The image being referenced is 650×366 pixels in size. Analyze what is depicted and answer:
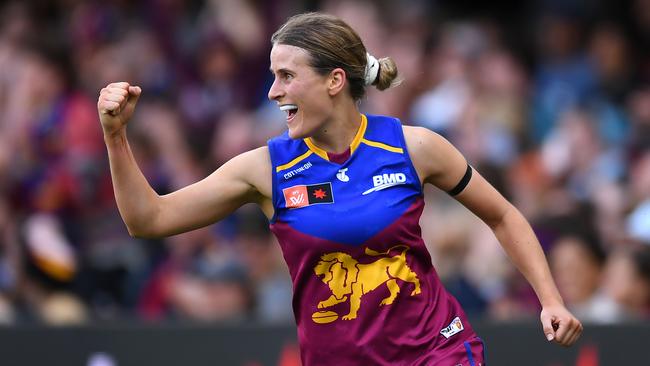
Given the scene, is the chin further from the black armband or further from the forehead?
the black armband

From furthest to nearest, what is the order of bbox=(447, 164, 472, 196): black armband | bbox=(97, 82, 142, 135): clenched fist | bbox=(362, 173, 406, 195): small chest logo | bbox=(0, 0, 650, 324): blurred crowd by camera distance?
bbox=(0, 0, 650, 324): blurred crowd
bbox=(447, 164, 472, 196): black armband
bbox=(362, 173, 406, 195): small chest logo
bbox=(97, 82, 142, 135): clenched fist

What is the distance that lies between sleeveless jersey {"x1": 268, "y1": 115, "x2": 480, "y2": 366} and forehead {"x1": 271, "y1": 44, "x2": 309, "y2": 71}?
12.7 inches

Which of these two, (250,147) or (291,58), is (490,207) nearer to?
(291,58)

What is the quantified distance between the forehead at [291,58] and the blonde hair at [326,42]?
0.02 m

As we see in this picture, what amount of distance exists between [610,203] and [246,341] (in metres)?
2.70

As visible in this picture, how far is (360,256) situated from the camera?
4875 mm

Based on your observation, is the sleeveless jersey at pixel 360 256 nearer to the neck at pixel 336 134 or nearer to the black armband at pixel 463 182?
the neck at pixel 336 134

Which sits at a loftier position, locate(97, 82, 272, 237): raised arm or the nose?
the nose

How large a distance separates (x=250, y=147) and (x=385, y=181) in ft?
17.0

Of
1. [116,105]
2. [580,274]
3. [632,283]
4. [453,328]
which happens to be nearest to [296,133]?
[116,105]

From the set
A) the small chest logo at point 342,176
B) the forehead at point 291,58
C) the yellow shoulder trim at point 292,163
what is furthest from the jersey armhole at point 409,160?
the forehead at point 291,58

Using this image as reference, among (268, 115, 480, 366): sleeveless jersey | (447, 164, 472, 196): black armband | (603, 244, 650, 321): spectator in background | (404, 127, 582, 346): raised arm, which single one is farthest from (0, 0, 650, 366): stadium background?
(268, 115, 480, 366): sleeveless jersey

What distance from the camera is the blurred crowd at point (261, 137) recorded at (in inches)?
323

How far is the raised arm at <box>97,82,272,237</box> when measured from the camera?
4816 millimetres
